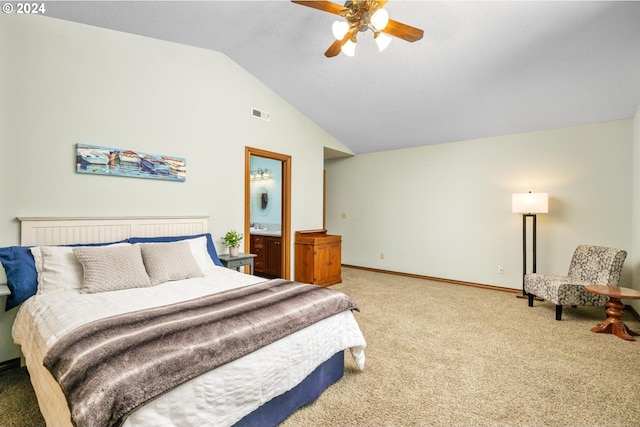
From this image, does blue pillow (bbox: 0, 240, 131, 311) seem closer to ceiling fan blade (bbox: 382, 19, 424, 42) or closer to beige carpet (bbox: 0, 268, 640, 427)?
beige carpet (bbox: 0, 268, 640, 427)

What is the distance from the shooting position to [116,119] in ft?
9.90

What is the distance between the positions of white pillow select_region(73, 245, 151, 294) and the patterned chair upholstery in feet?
13.6

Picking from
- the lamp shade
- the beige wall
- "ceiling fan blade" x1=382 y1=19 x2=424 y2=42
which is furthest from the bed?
the beige wall

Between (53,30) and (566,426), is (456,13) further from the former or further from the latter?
(53,30)

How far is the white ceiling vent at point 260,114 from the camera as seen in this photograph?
4.28 meters

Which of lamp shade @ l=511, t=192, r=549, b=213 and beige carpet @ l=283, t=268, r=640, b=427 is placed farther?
lamp shade @ l=511, t=192, r=549, b=213

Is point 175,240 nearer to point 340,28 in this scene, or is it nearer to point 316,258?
point 316,258

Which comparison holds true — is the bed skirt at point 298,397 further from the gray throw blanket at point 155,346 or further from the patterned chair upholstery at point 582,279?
the patterned chair upholstery at point 582,279

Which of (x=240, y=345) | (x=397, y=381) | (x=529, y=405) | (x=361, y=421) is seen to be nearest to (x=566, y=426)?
(x=529, y=405)

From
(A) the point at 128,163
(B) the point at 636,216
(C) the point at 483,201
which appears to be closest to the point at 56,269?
(A) the point at 128,163

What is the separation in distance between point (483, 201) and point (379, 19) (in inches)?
144

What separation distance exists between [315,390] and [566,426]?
1.44 metres

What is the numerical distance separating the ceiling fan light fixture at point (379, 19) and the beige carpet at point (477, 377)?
253cm

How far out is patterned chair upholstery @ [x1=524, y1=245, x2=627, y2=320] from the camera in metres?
3.33
